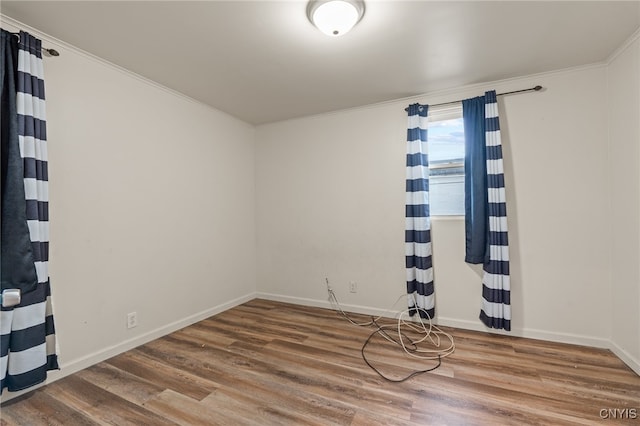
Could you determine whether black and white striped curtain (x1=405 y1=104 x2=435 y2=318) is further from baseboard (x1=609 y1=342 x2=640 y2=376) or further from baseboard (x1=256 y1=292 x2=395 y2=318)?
baseboard (x1=609 y1=342 x2=640 y2=376)

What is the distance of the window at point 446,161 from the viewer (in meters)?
2.82

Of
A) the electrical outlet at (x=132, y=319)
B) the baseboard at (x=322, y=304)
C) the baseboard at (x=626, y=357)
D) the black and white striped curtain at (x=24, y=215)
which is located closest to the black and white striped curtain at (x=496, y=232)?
the baseboard at (x=626, y=357)

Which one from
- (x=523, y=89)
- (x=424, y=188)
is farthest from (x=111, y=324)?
(x=523, y=89)

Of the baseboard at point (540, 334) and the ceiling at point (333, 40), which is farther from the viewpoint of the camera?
the baseboard at point (540, 334)

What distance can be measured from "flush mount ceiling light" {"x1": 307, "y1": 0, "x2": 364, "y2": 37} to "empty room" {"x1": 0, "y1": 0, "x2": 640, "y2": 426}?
13mm

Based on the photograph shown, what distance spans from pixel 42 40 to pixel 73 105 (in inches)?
16.3

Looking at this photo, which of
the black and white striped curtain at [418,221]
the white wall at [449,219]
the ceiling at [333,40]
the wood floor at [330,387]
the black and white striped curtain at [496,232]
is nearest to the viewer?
the wood floor at [330,387]

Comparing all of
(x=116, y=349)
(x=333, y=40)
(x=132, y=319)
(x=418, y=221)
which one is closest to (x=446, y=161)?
(x=418, y=221)

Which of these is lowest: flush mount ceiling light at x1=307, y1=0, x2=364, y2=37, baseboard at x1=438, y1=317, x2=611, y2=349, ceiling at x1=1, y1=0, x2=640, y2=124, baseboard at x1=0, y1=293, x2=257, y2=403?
baseboard at x1=438, y1=317, x2=611, y2=349

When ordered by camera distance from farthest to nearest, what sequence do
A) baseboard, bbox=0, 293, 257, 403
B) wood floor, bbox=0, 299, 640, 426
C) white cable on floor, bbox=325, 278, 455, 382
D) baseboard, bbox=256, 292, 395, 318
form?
baseboard, bbox=256, 292, 395, 318
white cable on floor, bbox=325, 278, 455, 382
baseboard, bbox=0, 293, 257, 403
wood floor, bbox=0, 299, 640, 426

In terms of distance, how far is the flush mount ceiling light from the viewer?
5.14ft

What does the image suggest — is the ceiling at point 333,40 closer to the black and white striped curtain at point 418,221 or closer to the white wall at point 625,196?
the white wall at point 625,196

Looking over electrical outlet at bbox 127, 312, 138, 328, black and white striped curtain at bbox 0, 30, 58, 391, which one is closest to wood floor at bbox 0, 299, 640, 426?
electrical outlet at bbox 127, 312, 138, 328

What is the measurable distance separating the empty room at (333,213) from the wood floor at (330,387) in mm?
17
